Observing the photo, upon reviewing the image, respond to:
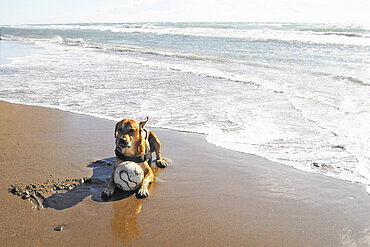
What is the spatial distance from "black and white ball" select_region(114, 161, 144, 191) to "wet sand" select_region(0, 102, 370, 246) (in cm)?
13

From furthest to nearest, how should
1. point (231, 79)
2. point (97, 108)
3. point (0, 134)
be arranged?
1. point (231, 79)
2. point (97, 108)
3. point (0, 134)

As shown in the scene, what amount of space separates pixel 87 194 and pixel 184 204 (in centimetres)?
116

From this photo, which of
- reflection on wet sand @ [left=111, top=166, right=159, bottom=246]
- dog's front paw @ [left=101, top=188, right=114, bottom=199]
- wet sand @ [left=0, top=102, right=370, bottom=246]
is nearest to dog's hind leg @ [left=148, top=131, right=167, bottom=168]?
wet sand @ [left=0, top=102, right=370, bottom=246]

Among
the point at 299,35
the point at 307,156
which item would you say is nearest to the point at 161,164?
the point at 307,156

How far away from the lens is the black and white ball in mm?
3889

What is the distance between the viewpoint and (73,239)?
3.07 metres

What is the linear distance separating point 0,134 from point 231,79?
896 centimetres

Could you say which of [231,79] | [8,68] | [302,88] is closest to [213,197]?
[302,88]

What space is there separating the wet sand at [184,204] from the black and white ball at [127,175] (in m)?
0.13

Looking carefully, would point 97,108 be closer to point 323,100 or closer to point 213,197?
point 213,197

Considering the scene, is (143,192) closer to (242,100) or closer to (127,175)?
(127,175)

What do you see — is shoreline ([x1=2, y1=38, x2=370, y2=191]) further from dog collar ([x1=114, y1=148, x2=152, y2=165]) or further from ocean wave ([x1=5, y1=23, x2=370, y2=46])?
ocean wave ([x1=5, y1=23, x2=370, y2=46])

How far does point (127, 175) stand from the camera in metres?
3.89

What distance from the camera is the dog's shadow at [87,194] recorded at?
367 centimetres
